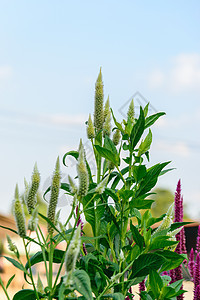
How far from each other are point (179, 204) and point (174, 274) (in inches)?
11.1

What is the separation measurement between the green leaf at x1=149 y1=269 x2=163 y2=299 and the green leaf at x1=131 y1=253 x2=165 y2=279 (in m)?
0.04

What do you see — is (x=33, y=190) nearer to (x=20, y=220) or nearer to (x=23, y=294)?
(x=20, y=220)

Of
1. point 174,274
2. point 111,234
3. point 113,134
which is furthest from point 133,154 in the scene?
point 174,274

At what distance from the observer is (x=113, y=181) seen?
1.34 metres

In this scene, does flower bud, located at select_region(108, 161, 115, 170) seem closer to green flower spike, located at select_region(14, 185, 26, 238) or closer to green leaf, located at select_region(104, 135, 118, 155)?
green leaf, located at select_region(104, 135, 118, 155)

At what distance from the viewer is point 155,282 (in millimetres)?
1259

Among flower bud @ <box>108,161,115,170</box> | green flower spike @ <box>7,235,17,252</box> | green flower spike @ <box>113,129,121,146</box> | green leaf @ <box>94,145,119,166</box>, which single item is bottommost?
green flower spike @ <box>7,235,17,252</box>

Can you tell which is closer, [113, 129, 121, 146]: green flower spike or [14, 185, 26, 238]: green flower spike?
[14, 185, 26, 238]: green flower spike

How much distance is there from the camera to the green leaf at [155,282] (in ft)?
4.04

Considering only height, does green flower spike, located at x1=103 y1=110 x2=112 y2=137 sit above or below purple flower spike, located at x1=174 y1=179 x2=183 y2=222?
above

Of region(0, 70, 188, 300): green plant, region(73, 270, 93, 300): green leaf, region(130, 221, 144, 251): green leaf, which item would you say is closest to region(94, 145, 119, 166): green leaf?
region(0, 70, 188, 300): green plant

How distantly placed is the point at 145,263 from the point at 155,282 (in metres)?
0.13

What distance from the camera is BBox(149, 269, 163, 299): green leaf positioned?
1.23 meters

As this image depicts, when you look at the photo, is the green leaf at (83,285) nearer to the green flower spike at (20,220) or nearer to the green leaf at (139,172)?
the green flower spike at (20,220)
